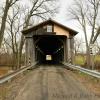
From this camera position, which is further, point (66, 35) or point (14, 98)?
point (66, 35)

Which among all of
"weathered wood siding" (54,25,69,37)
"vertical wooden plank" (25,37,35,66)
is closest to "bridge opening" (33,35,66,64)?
"weathered wood siding" (54,25,69,37)

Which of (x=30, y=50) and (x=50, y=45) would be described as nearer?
(x=30, y=50)

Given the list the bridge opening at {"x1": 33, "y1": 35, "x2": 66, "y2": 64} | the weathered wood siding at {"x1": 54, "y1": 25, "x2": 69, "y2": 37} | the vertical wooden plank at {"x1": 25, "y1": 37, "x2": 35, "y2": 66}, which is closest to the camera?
the vertical wooden plank at {"x1": 25, "y1": 37, "x2": 35, "y2": 66}

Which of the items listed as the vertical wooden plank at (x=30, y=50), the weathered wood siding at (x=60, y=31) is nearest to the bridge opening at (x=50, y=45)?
the weathered wood siding at (x=60, y=31)

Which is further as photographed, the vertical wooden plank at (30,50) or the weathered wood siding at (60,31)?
the weathered wood siding at (60,31)

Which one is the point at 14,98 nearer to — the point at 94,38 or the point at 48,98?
the point at 48,98

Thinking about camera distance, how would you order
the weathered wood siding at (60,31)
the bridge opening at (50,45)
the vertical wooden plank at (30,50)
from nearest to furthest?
the vertical wooden plank at (30,50)
the weathered wood siding at (60,31)
the bridge opening at (50,45)

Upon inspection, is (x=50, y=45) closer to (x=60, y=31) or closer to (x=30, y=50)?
(x=60, y=31)

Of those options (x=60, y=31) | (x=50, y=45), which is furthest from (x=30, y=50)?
(x=50, y=45)

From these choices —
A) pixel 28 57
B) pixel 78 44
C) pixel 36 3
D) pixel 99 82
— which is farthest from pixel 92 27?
pixel 78 44

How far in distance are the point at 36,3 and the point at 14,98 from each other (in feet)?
115

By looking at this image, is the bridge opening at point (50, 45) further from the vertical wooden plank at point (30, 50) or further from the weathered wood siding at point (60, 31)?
the vertical wooden plank at point (30, 50)

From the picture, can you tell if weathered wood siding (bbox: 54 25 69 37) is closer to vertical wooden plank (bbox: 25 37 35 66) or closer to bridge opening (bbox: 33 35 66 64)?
bridge opening (bbox: 33 35 66 64)

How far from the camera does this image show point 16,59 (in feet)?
156
